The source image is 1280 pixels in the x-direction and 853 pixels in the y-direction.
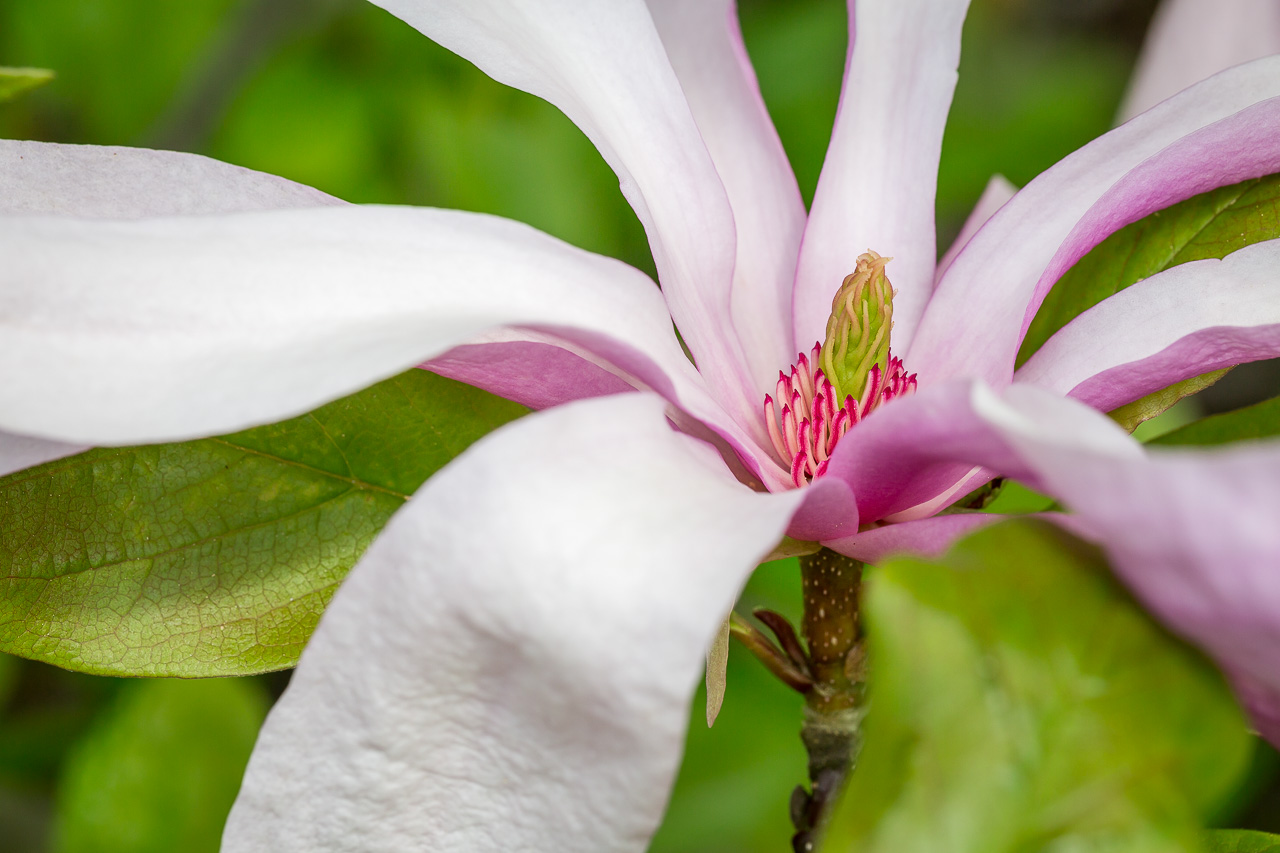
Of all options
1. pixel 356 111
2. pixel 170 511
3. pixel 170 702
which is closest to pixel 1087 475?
pixel 170 511

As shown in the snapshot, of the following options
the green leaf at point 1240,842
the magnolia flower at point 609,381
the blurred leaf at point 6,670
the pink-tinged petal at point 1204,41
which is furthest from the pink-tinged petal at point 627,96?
the blurred leaf at point 6,670

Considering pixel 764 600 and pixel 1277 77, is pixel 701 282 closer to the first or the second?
pixel 1277 77

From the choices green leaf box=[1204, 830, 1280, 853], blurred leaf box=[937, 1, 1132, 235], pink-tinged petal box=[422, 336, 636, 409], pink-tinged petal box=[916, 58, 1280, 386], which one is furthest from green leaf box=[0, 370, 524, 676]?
blurred leaf box=[937, 1, 1132, 235]

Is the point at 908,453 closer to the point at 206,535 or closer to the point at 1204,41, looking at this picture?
the point at 206,535

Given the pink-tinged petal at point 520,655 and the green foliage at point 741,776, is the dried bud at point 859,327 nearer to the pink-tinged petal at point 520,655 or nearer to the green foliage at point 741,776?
the pink-tinged petal at point 520,655

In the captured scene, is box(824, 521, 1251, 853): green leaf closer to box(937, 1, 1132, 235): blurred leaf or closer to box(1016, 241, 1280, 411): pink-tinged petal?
box(1016, 241, 1280, 411): pink-tinged petal
